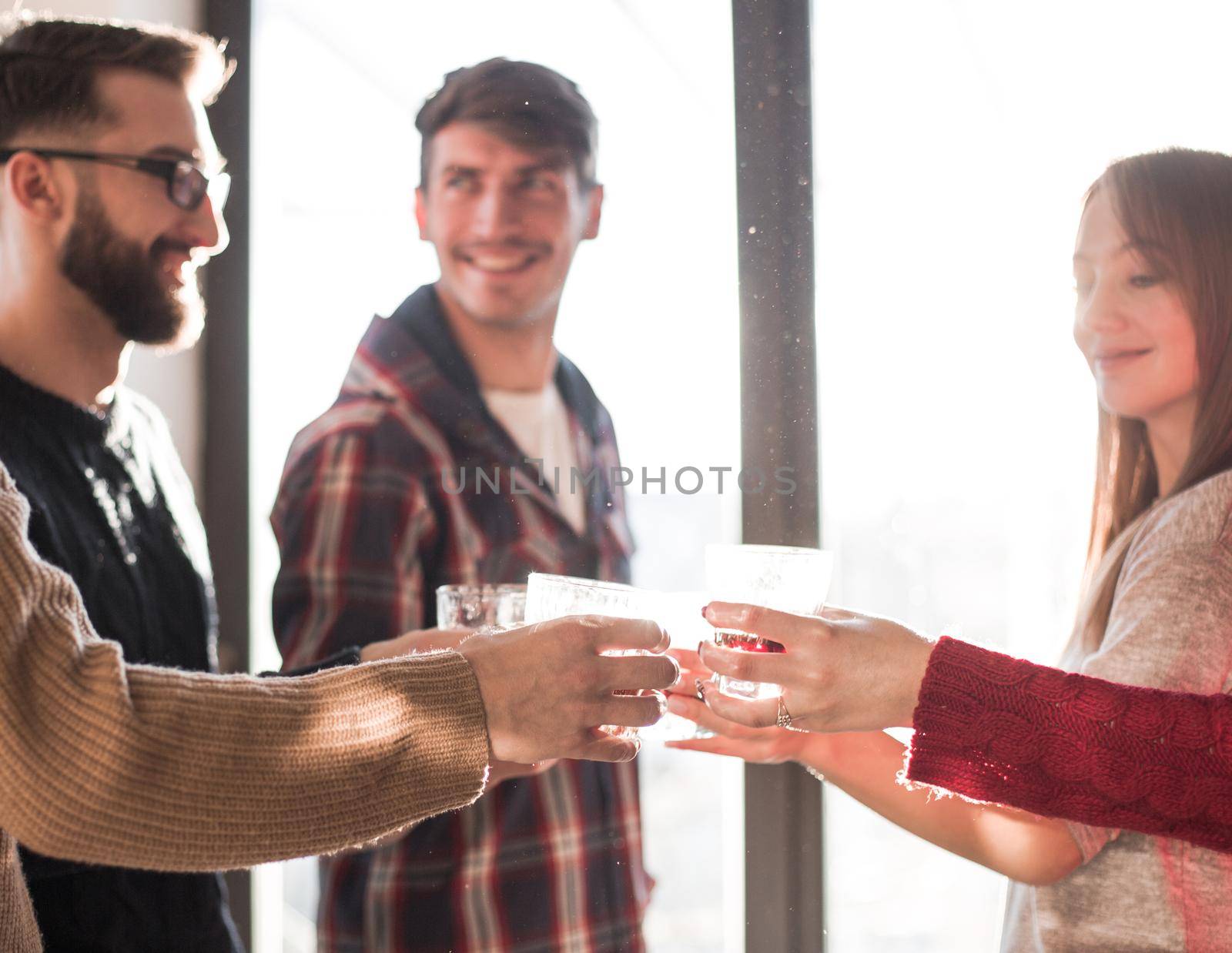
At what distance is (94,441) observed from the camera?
1.49m

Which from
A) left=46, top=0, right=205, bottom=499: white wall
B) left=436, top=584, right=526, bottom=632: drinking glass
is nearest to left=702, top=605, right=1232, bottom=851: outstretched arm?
left=436, top=584, right=526, bottom=632: drinking glass

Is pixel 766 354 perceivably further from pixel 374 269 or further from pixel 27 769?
pixel 27 769

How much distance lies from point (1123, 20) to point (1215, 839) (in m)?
0.92

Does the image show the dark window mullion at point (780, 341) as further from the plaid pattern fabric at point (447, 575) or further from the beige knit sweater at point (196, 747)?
the beige knit sweater at point (196, 747)

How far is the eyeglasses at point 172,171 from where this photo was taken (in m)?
1.47

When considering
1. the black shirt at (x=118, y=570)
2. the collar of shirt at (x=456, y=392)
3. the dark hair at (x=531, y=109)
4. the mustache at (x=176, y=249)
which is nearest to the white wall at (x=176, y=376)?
the black shirt at (x=118, y=570)

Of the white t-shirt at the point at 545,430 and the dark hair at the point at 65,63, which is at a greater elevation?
the dark hair at the point at 65,63

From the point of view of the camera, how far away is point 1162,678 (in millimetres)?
1060

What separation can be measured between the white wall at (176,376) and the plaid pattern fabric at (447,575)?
12.9 inches

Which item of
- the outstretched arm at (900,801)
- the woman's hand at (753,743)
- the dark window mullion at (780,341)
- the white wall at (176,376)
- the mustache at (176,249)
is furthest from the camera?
the white wall at (176,376)

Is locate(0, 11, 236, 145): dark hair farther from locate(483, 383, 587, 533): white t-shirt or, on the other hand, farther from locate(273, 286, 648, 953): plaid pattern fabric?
locate(483, 383, 587, 533): white t-shirt

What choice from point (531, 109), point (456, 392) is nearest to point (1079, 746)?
point (456, 392)

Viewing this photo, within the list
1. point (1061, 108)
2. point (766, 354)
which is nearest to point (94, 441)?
point (766, 354)

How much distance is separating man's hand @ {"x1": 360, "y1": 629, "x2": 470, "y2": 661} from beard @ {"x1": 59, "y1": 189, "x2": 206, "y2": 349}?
0.56m
